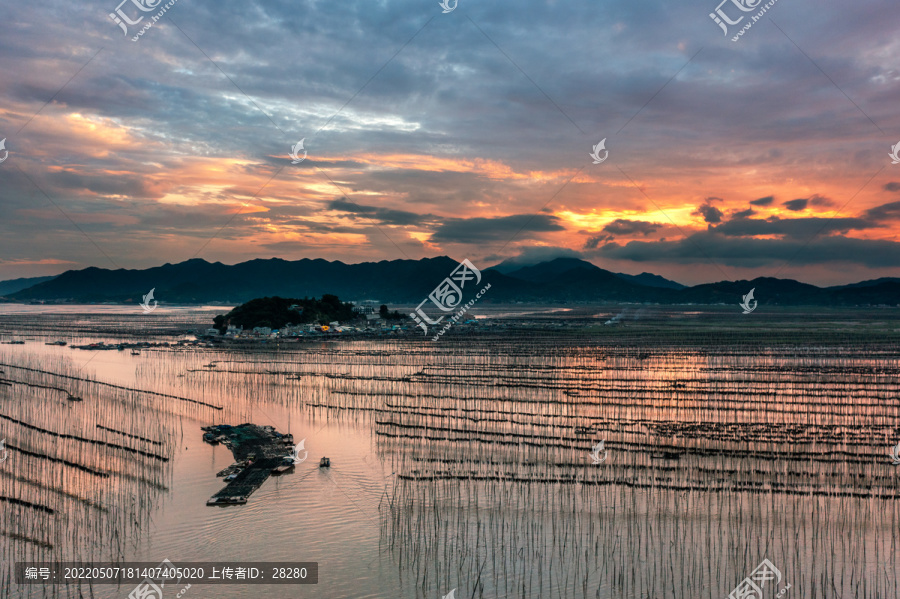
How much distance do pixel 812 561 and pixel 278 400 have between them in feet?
68.2

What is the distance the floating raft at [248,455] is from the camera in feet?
45.0

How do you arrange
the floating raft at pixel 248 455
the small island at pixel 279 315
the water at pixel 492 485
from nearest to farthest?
the water at pixel 492 485, the floating raft at pixel 248 455, the small island at pixel 279 315

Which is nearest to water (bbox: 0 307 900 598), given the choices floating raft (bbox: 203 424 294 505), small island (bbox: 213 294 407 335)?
floating raft (bbox: 203 424 294 505)

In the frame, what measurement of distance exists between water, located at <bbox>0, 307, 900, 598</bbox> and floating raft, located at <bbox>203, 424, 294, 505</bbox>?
0.41 metres

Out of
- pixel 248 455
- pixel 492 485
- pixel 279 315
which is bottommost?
pixel 492 485

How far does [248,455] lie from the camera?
54.9ft

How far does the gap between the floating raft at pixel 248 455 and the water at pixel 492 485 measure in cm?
41

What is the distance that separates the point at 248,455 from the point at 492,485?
24.8 feet

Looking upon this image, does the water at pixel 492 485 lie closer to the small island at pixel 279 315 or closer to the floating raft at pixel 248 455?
the floating raft at pixel 248 455

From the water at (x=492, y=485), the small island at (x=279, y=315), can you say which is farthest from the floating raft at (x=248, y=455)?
the small island at (x=279, y=315)

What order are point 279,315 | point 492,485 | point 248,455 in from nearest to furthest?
point 492,485 < point 248,455 < point 279,315

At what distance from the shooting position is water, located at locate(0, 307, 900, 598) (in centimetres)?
1041

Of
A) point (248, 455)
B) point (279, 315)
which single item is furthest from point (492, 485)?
point (279, 315)

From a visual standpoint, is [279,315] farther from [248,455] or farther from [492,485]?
[492,485]
